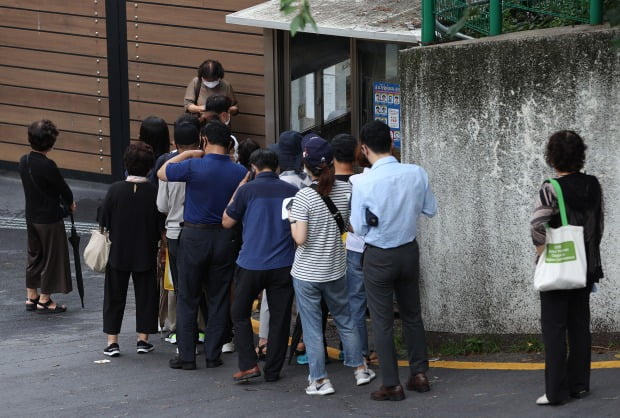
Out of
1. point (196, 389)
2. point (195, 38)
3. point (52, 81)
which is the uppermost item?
point (195, 38)

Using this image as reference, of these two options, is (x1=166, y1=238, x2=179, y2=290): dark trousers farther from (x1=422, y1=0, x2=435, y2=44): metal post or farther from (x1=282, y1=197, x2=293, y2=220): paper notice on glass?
(x1=422, y1=0, x2=435, y2=44): metal post

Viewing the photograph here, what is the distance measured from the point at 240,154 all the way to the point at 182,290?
1.26 metres

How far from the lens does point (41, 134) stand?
9.73 m

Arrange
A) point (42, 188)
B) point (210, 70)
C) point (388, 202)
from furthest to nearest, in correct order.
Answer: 1. point (210, 70)
2. point (42, 188)
3. point (388, 202)

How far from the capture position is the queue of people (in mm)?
6711

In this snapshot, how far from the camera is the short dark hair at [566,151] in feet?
21.4

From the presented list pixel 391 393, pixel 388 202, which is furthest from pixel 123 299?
pixel 388 202

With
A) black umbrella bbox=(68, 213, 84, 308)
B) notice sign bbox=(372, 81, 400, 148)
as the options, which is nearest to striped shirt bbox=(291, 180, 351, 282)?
black umbrella bbox=(68, 213, 84, 308)

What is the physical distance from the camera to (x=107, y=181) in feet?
47.4

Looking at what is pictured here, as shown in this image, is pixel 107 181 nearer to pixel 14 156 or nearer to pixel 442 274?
pixel 14 156

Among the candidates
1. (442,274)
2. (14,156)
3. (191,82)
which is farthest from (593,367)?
(14,156)

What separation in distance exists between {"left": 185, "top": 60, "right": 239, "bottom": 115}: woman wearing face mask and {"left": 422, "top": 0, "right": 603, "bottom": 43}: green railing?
4.40 m

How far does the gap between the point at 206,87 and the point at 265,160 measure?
203 inches

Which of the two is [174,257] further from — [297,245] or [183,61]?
[183,61]
